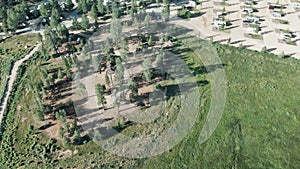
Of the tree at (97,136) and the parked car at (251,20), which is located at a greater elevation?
the parked car at (251,20)

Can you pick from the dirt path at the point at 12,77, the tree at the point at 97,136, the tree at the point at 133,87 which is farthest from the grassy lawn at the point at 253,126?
the dirt path at the point at 12,77

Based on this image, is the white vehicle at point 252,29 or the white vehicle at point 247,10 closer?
the white vehicle at point 252,29

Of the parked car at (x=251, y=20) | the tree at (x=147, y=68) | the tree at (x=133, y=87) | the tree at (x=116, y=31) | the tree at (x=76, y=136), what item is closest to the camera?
the tree at (x=76, y=136)

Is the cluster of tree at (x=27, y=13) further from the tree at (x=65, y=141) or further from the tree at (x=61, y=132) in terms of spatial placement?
the tree at (x=65, y=141)

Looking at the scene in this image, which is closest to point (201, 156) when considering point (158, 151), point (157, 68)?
point (158, 151)

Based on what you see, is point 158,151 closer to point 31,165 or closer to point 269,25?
point 31,165

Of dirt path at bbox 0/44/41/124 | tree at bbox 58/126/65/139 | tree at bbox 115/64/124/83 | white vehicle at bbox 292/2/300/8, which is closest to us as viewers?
tree at bbox 58/126/65/139

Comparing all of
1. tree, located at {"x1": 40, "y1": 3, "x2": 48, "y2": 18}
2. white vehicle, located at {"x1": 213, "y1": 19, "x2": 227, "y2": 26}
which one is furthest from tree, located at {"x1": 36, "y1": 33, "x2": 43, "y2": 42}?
white vehicle, located at {"x1": 213, "y1": 19, "x2": 227, "y2": 26}

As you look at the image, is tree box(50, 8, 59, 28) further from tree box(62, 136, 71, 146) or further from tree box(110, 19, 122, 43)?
tree box(62, 136, 71, 146)
